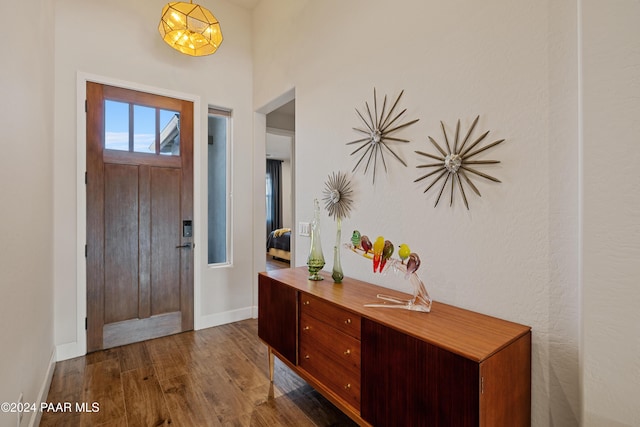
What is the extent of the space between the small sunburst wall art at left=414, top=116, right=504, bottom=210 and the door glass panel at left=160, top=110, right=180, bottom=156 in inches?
104

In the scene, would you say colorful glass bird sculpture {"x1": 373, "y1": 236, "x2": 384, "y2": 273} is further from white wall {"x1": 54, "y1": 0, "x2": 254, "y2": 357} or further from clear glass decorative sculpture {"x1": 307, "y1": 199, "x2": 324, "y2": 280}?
white wall {"x1": 54, "y1": 0, "x2": 254, "y2": 357}

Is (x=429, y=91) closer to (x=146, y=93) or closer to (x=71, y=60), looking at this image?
(x=146, y=93)

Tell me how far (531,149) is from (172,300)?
3.32 metres

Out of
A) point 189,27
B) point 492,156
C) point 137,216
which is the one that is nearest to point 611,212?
point 492,156

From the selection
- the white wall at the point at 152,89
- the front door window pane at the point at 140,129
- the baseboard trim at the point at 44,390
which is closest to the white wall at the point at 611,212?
the baseboard trim at the point at 44,390

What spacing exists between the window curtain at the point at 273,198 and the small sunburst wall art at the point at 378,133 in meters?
7.22

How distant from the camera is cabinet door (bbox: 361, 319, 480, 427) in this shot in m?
1.04

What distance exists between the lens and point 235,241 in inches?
139

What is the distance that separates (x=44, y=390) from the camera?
2008 millimetres

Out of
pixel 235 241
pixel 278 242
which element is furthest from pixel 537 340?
pixel 278 242

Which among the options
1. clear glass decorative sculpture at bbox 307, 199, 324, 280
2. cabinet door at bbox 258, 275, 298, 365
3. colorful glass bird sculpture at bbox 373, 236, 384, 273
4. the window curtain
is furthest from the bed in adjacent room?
colorful glass bird sculpture at bbox 373, 236, 384, 273

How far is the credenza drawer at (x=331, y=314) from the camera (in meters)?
1.50

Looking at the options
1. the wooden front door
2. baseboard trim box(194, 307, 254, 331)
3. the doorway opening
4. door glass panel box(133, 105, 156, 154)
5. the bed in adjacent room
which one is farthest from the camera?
the bed in adjacent room

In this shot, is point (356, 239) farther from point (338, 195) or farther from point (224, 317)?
point (224, 317)
